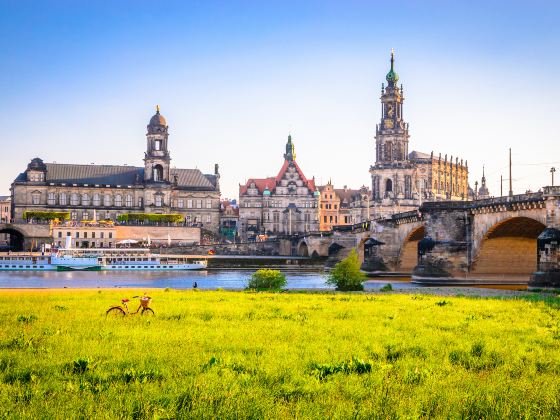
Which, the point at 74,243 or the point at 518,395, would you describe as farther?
the point at 74,243

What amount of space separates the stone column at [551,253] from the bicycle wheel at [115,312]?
101 feet

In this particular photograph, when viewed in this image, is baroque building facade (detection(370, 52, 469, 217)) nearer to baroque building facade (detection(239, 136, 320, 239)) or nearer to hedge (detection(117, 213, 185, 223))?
baroque building facade (detection(239, 136, 320, 239))

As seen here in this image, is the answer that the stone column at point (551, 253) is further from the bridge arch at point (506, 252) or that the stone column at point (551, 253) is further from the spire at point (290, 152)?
the spire at point (290, 152)

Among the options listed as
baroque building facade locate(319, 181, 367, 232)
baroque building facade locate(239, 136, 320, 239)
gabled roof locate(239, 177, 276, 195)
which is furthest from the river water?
baroque building facade locate(319, 181, 367, 232)

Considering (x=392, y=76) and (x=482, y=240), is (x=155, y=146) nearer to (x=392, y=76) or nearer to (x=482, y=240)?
(x=392, y=76)

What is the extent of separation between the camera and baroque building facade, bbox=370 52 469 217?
14325 centimetres

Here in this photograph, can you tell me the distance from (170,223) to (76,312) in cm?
10374

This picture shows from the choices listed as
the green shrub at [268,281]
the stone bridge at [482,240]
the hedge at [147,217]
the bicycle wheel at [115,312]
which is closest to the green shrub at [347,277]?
the green shrub at [268,281]

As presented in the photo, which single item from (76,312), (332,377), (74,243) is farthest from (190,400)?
(74,243)

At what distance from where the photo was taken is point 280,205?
147 m

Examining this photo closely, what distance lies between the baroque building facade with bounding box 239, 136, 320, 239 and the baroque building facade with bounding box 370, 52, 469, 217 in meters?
13.5

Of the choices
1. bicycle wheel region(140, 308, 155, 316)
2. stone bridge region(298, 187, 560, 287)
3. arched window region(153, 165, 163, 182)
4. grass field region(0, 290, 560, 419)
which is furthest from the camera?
arched window region(153, 165, 163, 182)

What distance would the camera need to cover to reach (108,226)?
388 ft

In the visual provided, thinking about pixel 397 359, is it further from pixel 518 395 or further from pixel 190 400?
pixel 190 400
